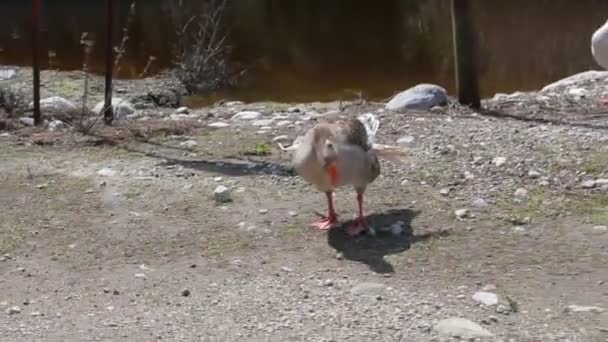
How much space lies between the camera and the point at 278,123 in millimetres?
8930

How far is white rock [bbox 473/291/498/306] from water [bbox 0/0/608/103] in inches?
369

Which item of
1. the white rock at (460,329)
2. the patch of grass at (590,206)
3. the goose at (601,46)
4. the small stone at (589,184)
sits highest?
the goose at (601,46)

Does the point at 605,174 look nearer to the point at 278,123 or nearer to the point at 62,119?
the point at 278,123

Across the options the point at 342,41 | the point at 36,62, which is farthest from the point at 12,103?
the point at 342,41

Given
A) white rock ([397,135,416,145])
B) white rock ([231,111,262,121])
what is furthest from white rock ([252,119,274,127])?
white rock ([397,135,416,145])

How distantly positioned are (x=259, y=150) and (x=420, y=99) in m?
2.37

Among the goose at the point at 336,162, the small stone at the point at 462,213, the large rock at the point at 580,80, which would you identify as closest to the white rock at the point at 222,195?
the goose at the point at 336,162

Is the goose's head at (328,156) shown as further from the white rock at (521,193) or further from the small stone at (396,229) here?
the white rock at (521,193)

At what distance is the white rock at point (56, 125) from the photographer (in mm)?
9289

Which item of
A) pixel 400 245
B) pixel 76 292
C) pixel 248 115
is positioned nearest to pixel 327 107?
pixel 248 115

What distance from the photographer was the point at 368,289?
5387 mm

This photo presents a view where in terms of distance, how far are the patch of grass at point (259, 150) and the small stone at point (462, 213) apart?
197 centimetres

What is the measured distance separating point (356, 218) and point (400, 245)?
495mm

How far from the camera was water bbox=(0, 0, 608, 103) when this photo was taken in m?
16.1
